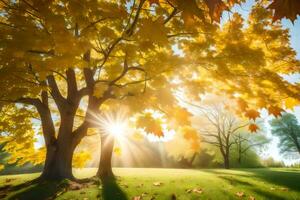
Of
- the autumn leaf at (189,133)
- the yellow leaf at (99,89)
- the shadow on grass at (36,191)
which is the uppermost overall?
the yellow leaf at (99,89)

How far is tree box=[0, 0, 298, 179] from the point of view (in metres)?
4.61

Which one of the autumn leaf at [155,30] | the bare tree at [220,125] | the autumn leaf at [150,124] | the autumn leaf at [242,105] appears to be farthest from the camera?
the bare tree at [220,125]

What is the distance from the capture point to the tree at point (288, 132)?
5500 cm

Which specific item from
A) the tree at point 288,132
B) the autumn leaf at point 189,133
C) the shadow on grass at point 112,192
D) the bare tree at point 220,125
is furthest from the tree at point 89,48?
the tree at point 288,132

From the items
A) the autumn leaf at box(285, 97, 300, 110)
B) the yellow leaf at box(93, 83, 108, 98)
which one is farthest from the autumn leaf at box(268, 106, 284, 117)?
the yellow leaf at box(93, 83, 108, 98)

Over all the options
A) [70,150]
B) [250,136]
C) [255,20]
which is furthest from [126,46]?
[250,136]

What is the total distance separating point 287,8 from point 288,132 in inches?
2477

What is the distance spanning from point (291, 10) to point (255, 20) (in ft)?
19.4

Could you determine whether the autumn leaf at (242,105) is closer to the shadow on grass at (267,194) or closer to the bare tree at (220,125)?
the shadow on grass at (267,194)

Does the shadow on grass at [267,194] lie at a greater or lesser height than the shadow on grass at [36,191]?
greater

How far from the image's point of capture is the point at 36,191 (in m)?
8.31

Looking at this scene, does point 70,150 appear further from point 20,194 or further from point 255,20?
point 255,20

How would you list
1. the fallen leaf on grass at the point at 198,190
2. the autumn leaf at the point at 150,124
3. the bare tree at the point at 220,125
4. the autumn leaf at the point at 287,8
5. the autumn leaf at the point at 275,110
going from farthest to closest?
the bare tree at the point at 220,125
the fallen leaf on grass at the point at 198,190
the autumn leaf at the point at 275,110
the autumn leaf at the point at 150,124
the autumn leaf at the point at 287,8

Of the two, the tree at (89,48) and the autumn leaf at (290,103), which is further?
the autumn leaf at (290,103)
